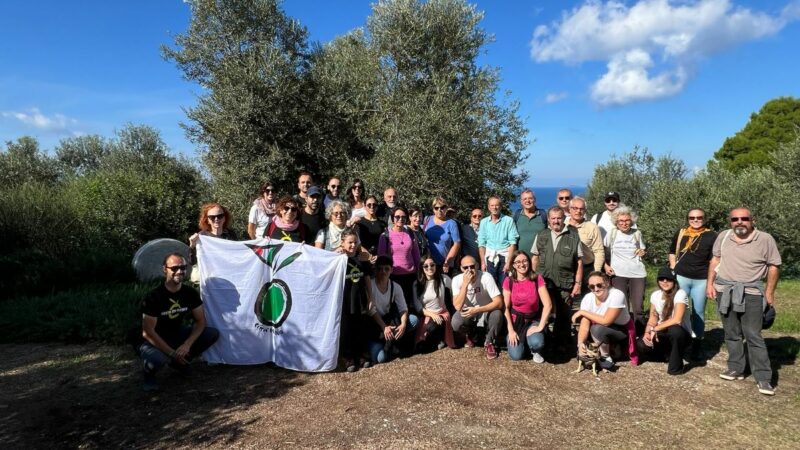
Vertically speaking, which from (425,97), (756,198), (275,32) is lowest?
(756,198)

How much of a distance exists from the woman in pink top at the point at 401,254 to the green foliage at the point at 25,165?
84.1ft

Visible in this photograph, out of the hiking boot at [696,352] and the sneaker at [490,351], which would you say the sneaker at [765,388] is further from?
the sneaker at [490,351]

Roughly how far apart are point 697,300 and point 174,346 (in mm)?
6283

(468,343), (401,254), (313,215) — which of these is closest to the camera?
(401,254)

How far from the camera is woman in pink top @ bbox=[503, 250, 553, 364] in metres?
6.01

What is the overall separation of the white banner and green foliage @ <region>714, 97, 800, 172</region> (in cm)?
3546

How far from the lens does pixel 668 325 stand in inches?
225

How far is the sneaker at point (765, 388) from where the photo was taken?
16.7 ft

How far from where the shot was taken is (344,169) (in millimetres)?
14367

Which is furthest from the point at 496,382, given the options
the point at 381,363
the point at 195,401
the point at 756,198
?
the point at 756,198

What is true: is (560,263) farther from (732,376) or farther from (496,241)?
(732,376)

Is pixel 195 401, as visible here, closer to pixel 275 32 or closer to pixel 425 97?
pixel 425 97

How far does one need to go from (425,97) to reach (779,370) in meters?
10.3

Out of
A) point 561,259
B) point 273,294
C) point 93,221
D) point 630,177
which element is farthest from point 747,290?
point 630,177
